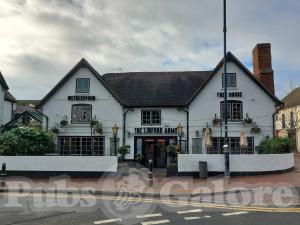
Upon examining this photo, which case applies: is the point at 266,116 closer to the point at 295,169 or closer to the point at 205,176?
the point at 295,169

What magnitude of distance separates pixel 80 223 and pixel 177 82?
868 inches

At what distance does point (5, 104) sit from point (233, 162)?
82.1 ft

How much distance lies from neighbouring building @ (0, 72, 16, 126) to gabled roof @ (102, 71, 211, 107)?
937cm

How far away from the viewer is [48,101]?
28.0m

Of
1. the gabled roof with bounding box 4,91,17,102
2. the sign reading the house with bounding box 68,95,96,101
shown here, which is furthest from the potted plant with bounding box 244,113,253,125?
the gabled roof with bounding box 4,91,17,102

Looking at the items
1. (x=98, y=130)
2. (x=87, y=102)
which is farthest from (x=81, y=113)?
(x=98, y=130)

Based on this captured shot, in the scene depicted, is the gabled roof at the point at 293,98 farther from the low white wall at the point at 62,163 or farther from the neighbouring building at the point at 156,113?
the low white wall at the point at 62,163

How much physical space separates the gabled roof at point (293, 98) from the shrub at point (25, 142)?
31.7 m

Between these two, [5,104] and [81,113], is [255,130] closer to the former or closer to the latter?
[81,113]

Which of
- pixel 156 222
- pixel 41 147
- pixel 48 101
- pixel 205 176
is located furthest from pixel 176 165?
pixel 48 101

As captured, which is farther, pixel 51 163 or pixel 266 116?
pixel 266 116

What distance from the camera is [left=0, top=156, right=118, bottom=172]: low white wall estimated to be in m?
20.3

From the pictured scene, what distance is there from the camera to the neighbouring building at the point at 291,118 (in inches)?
1671

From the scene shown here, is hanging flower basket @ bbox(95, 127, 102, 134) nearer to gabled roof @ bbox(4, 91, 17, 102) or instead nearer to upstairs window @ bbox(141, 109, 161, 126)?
upstairs window @ bbox(141, 109, 161, 126)
